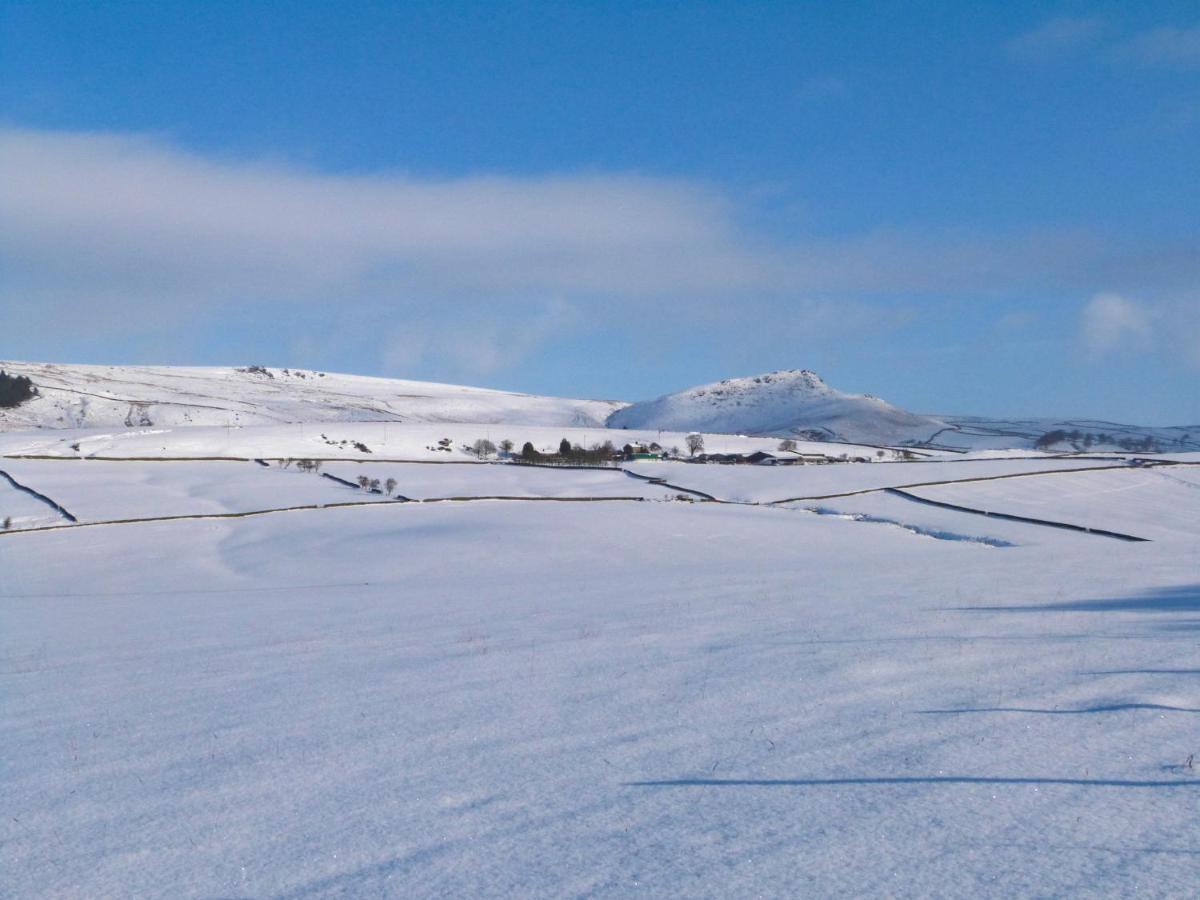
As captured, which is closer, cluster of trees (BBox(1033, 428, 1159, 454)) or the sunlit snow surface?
the sunlit snow surface

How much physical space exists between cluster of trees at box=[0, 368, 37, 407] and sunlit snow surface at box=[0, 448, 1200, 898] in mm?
156570

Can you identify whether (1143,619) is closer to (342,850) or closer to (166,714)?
(342,850)

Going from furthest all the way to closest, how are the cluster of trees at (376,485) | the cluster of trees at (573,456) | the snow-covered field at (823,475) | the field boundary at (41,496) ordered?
the cluster of trees at (573,456), the cluster of trees at (376,485), the snow-covered field at (823,475), the field boundary at (41,496)

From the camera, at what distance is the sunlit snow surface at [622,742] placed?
5.10 m

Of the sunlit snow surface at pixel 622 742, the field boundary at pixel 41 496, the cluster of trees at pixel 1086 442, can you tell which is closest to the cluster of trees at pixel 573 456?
the field boundary at pixel 41 496

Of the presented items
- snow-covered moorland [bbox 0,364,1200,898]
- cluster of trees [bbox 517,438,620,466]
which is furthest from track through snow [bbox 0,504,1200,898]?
cluster of trees [bbox 517,438,620,466]

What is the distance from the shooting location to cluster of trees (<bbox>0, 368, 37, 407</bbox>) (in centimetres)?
14994

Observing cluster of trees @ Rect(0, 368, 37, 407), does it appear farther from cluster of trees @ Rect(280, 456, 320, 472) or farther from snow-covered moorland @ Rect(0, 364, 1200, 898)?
snow-covered moorland @ Rect(0, 364, 1200, 898)

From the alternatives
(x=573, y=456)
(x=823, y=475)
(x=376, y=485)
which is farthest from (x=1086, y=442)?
(x=376, y=485)

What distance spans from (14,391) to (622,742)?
177 m

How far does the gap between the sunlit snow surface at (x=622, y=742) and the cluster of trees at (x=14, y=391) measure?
15657 centimetres

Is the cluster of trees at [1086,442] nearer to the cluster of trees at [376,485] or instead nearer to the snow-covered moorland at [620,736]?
the cluster of trees at [376,485]

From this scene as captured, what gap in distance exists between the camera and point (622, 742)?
7.07 meters

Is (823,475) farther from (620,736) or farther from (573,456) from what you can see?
(620,736)
